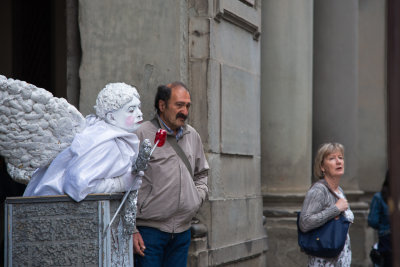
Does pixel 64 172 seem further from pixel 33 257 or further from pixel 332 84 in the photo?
pixel 332 84

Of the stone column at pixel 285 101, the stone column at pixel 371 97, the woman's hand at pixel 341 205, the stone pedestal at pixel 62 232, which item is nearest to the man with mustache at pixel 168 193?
the stone pedestal at pixel 62 232

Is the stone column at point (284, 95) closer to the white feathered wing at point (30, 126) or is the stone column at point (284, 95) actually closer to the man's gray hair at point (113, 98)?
the man's gray hair at point (113, 98)

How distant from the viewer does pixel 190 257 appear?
232 inches

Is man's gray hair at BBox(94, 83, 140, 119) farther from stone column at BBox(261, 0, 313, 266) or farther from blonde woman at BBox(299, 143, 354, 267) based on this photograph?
stone column at BBox(261, 0, 313, 266)

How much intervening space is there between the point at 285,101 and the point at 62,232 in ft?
17.5

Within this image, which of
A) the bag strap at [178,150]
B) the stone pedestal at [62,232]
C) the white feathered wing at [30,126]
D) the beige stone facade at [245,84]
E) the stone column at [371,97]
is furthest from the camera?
the stone column at [371,97]

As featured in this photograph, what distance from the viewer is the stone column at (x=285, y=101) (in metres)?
8.39

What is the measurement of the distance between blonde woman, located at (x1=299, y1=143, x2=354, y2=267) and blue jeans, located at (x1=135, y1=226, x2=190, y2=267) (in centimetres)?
100

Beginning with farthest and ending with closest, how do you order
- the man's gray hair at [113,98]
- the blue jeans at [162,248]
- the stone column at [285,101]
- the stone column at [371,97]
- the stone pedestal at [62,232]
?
the stone column at [371,97], the stone column at [285,101], the blue jeans at [162,248], the man's gray hair at [113,98], the stone pedestal at [62,232]

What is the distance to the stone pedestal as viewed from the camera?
347 cm

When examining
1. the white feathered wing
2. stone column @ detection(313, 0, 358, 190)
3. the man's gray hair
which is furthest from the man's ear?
stone column @ detection(313, 0, 358, 190)

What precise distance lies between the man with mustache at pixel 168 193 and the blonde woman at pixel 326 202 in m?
0.92

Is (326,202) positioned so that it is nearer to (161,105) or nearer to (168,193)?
(168,193)

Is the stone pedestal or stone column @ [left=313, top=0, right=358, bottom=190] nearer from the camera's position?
the stone pedestal
